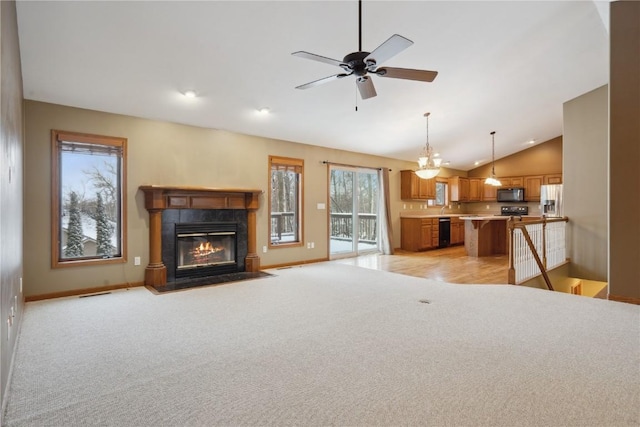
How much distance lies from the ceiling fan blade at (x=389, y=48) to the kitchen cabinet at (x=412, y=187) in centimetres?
638

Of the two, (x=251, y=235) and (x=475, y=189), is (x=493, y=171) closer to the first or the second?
(x=475, y=189)

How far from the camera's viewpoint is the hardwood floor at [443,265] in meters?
5.46

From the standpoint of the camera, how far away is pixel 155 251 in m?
5.01

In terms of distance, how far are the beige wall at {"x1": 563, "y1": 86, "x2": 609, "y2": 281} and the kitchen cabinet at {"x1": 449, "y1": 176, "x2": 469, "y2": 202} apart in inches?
152

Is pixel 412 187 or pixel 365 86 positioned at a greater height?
pixel 365 86

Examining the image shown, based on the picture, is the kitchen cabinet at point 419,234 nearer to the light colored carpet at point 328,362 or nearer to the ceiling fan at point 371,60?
the light colored carpet at point 328,362

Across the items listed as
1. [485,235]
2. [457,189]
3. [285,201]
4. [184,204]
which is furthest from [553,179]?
[184,204]

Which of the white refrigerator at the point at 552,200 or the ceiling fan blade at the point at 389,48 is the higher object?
the ceiling fan blade at the point at 389,48

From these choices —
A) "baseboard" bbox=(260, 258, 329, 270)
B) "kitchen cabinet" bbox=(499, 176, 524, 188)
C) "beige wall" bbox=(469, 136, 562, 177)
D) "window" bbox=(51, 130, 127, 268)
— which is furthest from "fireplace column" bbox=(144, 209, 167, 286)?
"beige wall" bbox=(469, 136, 562, 177)

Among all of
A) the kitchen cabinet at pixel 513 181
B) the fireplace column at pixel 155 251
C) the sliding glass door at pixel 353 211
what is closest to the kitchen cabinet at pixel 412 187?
the sliding glass door at pixel 353 211

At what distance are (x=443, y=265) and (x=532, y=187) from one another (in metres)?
5.25

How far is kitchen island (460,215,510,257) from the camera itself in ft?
25.3

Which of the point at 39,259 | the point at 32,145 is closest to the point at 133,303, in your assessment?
the point at 39,259

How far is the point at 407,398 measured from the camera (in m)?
2.00
